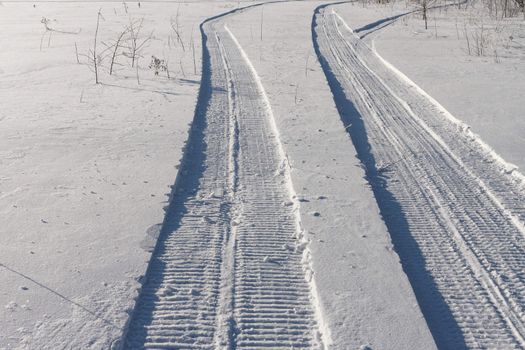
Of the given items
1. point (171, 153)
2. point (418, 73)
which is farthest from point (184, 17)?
point (171, 153)

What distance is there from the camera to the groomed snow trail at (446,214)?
9.34 feet

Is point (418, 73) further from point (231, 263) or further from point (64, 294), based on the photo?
point (64, 294)

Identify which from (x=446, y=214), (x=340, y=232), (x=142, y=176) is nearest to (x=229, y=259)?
(x=340, y=232)

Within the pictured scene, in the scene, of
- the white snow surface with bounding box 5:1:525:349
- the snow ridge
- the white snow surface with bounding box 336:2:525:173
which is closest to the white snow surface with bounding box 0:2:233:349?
the white snow surface with bounding box 5:1:525:349

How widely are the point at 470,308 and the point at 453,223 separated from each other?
92cm

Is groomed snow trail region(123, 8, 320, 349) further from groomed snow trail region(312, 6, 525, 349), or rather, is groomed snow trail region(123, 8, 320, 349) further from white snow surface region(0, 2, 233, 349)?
groomed snow trail region(312, 6, 525, 349)

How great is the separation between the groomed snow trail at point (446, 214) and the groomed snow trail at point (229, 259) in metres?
0.69

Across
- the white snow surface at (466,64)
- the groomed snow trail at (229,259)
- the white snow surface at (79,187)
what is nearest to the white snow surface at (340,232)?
the groomed snow trail at (229,259)

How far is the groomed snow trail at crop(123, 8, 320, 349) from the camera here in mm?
2672

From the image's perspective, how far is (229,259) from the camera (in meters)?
3.24

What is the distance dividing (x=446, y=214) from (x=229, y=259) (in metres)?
1.55

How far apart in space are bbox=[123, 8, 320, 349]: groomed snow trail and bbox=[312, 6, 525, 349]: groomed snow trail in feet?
2.26

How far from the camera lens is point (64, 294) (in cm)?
284

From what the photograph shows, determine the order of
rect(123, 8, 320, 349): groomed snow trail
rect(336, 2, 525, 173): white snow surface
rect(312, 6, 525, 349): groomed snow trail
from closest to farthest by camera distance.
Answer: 1. rect(123, 8, 320, 349): groomed snow trail
2. rect(312, 6, 525, 349): groomed snow trail
3. rect(336, 2, 525, 173): white snow surface
